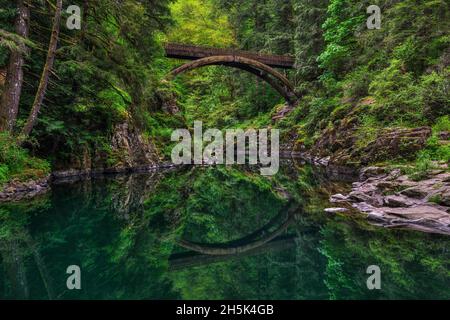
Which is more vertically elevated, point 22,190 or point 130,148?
point 130,148

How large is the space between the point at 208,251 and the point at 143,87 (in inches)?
425

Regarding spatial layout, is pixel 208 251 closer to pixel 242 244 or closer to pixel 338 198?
pixel 242 244

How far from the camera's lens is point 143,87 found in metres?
16.2

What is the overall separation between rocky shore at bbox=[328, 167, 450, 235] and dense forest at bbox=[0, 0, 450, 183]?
0.87 metres

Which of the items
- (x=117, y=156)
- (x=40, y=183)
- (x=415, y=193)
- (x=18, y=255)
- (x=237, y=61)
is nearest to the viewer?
(x=18, y=255)

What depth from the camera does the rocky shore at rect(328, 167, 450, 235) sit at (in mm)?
7645

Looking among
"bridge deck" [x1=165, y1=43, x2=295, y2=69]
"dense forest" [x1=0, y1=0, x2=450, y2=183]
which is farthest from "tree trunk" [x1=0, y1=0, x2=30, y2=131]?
"bridge deck" [x1=165, y1=43, x2=295, y2=69]

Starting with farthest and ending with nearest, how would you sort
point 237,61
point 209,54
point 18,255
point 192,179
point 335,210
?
point 237,61 < point 209,54 < point 192,179 < point 335,210 < point 18,255

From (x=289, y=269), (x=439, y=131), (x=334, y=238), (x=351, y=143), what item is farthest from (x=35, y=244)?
(x=351, y=143)

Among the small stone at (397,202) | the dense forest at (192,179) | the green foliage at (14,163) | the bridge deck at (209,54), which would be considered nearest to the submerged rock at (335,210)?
Result: the dense forest at (192,179)

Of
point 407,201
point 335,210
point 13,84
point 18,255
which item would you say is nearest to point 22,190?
point 13,84

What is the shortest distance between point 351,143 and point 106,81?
11.0m

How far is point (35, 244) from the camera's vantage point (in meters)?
7.16
